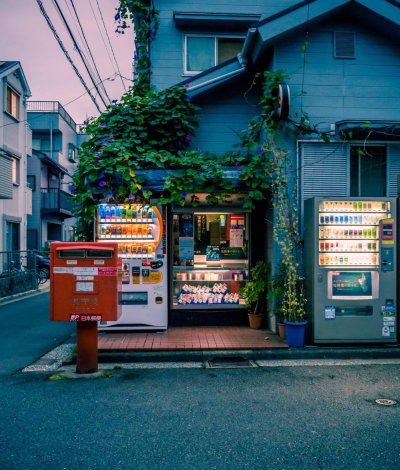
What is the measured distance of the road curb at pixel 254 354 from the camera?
6.37 meters

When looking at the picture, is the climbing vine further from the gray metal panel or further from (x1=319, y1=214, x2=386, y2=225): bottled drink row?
the gray metal panel

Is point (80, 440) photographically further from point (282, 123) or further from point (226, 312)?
point (282, 123)

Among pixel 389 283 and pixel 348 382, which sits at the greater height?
pixel 389 283

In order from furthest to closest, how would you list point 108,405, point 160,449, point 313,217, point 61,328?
1. point 61,328
2. point 313,217
3. point 108,405
4. point 160,449

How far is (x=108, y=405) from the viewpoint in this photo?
4617mm

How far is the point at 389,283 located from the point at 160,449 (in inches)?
Result: 206

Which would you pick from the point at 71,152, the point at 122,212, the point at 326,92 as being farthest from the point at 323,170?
the point at 71,152

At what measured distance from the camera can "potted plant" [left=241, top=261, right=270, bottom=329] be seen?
26.2 ft

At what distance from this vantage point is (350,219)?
709cm

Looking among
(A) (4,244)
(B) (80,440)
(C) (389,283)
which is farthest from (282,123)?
(A) (4,244)

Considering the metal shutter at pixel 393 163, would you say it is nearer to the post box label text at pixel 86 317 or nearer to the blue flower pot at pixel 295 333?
the blue flower pot at pixel 295 333

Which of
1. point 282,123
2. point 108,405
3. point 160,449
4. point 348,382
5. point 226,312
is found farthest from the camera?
point 226,312

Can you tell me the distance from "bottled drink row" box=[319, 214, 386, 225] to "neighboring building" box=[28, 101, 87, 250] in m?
19.3

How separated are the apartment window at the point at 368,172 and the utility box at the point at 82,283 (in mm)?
5222
